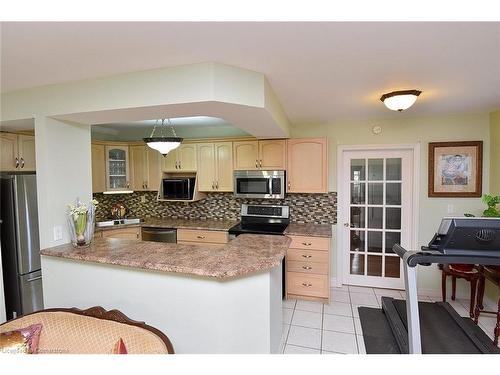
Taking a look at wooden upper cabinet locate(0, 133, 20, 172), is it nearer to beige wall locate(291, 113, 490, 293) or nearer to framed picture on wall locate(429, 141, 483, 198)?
beige wall locate(291, 113, 490, 293)

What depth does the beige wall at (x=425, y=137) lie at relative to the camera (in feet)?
10.1

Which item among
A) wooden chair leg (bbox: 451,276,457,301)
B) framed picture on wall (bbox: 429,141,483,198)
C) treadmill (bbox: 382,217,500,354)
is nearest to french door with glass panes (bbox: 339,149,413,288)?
framed picture on wall (bbox: 429,141,483,198)

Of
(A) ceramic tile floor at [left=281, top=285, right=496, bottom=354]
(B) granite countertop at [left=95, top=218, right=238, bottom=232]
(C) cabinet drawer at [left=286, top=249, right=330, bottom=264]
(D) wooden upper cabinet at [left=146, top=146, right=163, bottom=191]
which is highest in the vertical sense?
(D) wooden upper cabinet at [left=146, top=146, right=163, bottom=191]

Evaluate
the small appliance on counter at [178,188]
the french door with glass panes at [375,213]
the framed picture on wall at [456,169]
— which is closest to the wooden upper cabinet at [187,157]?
the small appliance on counter at [178,188]

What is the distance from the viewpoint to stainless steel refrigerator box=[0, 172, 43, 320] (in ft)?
7.88

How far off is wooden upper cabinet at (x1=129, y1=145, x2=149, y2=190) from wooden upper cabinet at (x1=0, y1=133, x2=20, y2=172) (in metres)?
1.40

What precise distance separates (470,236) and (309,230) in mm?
2027

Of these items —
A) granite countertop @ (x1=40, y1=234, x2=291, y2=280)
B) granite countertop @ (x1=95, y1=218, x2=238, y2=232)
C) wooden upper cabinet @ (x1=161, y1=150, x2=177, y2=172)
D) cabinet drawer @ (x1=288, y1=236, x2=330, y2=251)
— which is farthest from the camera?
wooden upper cabinet @ (x1=161, y1=150, x2=177, y2=172)

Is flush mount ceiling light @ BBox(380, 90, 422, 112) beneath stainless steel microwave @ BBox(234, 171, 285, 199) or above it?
above

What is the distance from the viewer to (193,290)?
68.7 inches

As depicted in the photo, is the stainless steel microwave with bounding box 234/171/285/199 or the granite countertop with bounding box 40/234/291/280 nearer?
the granite countertop with bounding box 40/234/291/280
